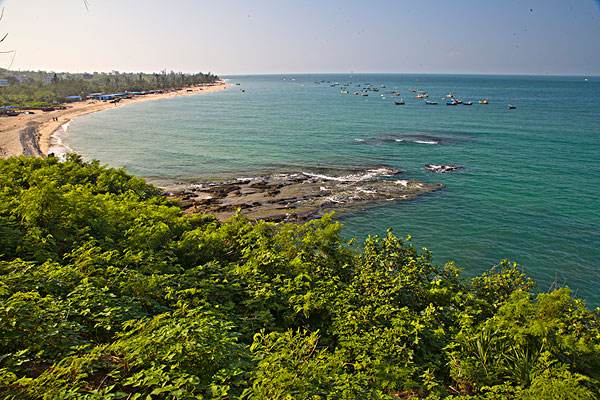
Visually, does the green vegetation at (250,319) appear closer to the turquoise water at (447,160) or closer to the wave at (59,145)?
the turquoise water at (447,160)

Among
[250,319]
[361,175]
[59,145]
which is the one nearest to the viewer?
[250,319]

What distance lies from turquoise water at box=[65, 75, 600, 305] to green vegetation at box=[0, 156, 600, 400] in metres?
14.2

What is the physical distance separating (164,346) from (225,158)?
48.5 m

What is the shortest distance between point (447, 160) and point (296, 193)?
2497cm

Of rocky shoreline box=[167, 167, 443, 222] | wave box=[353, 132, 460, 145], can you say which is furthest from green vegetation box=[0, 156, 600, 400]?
wave box=[353, 132, 460, 145]

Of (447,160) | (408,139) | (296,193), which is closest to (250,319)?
(296,193)

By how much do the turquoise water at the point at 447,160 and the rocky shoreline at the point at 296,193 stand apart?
2.45m

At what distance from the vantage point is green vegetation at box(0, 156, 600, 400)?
20.0ft

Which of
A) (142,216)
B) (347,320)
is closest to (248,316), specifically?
(347,320)

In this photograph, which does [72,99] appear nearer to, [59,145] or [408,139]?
[59,145]

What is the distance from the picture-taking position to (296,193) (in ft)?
125

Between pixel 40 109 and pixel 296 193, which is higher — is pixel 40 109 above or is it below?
above

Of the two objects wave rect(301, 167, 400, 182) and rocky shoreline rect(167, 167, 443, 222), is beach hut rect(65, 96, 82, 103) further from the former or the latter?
wave rect(301, 167, 400, 182)

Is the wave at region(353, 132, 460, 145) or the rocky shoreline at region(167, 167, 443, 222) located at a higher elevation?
the wave at region(353, 132, 460, 145)
